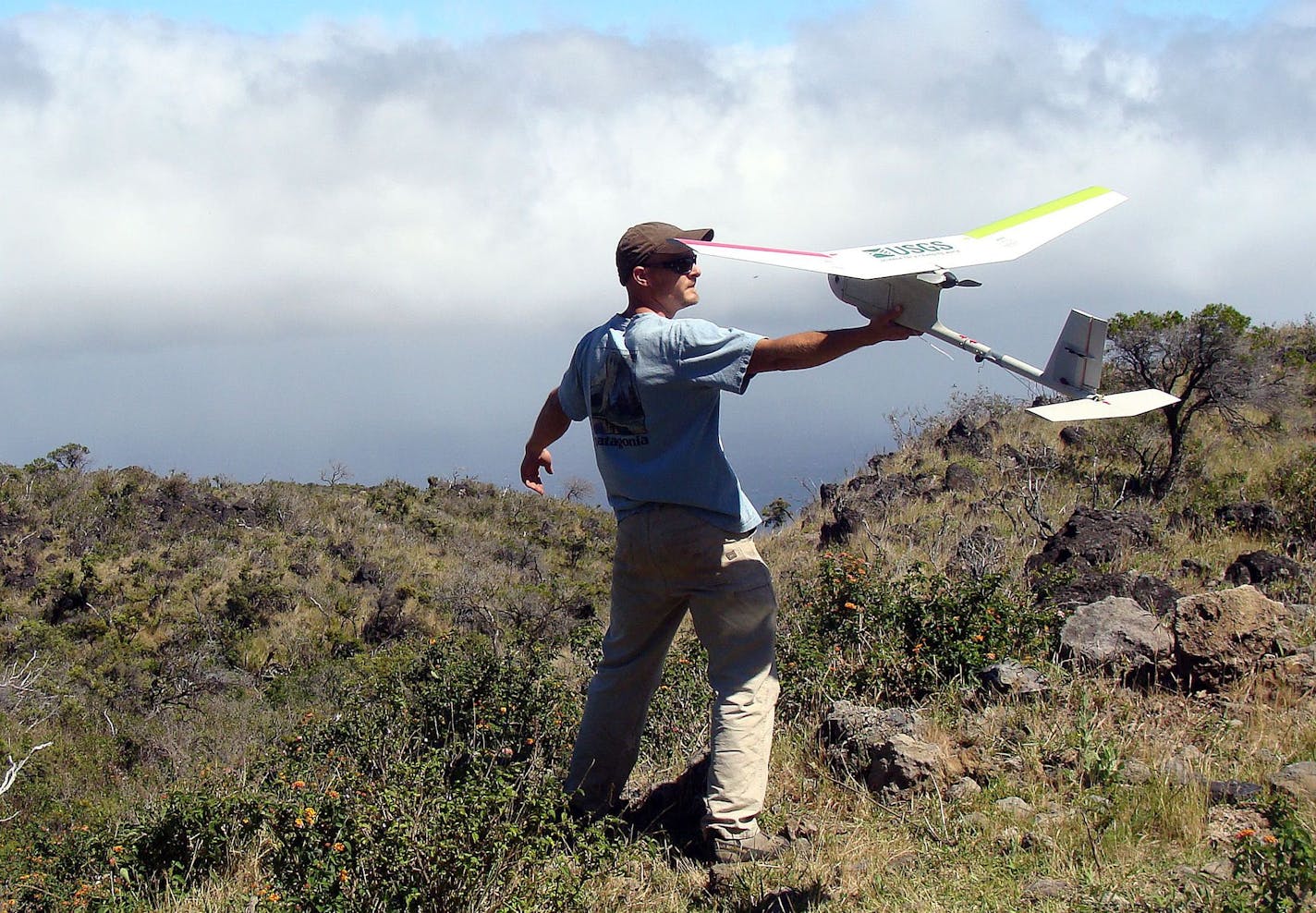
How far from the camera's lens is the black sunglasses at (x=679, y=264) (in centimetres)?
349

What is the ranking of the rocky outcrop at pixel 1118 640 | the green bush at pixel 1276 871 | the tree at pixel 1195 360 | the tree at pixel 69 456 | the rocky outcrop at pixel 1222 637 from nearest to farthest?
the green bush at pixel 1276 871, the rocky outcrop at pixel 1222 637, the rocky outcrop at pixel 1118 640, the tree at pixel 1195 360, the tree at pixel 69 456

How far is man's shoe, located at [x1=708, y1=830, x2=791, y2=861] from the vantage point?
11.0 feet

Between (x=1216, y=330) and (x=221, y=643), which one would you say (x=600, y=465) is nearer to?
(x=1216, y=330)

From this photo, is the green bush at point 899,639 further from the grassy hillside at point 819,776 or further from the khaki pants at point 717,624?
the khaki pants at point 717,624

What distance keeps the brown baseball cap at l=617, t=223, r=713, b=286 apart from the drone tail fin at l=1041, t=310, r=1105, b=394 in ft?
3.97

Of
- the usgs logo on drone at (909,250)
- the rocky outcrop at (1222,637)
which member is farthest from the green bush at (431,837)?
the rocky outcrop at (1222,637)

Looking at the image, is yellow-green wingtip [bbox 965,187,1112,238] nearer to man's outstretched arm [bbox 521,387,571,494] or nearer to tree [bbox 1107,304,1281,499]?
man's outstretched arm [bbox 521,387,571,494]

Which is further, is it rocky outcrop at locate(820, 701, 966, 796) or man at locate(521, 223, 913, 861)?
rocky outcrop at locate(820, 701, 966, 796)

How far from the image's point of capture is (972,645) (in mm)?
4730

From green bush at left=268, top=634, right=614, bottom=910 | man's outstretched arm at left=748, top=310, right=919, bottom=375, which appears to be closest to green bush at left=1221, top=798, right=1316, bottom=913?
man's outstretched arm at left=748, top=310, right=919, bottom=375

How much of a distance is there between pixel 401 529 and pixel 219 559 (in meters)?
4.15

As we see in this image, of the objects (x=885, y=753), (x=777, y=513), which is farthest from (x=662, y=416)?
(x=777, y=513)

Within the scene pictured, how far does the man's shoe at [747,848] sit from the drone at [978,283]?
5.22 feet

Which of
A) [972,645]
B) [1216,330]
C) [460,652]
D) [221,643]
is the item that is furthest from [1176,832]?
[221,643]
